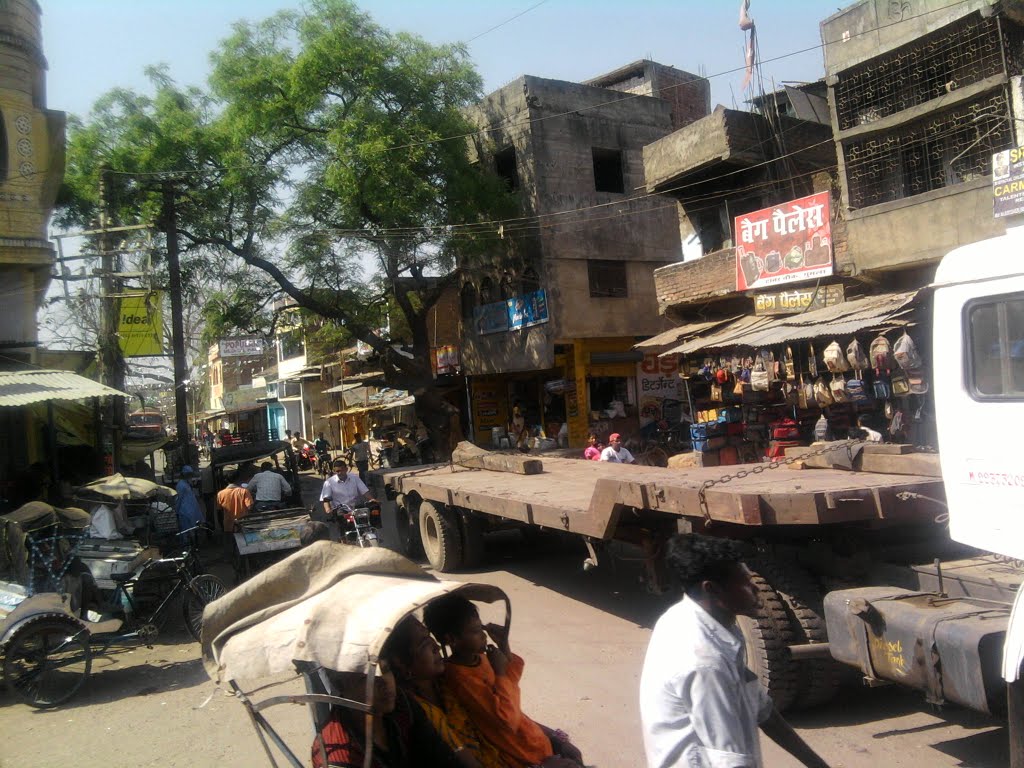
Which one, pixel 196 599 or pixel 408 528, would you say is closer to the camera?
pixel 196 599

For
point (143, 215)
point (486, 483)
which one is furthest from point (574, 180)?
point (486, 483)

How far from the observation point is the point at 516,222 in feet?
69.3

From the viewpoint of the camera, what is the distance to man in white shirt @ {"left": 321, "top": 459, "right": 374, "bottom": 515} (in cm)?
1071

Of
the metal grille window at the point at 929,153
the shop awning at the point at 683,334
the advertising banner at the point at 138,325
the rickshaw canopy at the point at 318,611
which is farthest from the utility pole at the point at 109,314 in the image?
the rickshaw canopy at the point at 318,611

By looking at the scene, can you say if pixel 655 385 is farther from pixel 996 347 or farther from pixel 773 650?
pixel 996 347

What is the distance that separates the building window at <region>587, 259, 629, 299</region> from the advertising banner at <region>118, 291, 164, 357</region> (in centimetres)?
1104

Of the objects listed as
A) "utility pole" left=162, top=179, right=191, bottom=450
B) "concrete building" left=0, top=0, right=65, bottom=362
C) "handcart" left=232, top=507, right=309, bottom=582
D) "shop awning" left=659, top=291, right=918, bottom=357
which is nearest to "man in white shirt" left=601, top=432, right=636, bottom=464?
"shop awning" left=659, top=291, right=918, bottom=357

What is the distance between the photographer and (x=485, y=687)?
3254 millimetres

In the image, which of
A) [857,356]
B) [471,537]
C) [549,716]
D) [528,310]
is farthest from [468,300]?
[549,716]

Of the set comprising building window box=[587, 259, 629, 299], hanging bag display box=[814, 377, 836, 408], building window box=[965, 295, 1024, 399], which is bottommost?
hanging bag display box=[814, 377, 836, 408]

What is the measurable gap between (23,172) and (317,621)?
52.5 ft

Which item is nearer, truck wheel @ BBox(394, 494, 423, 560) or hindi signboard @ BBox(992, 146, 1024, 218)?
hindi signboard @ BBox(992, 146, 1024, 218)

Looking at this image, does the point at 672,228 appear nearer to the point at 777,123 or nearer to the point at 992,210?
the point at 777,123

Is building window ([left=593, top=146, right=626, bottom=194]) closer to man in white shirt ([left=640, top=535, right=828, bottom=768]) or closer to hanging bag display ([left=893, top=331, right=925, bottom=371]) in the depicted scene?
hanging bag display ([left=893, top=331, right=925, bottom=371])
